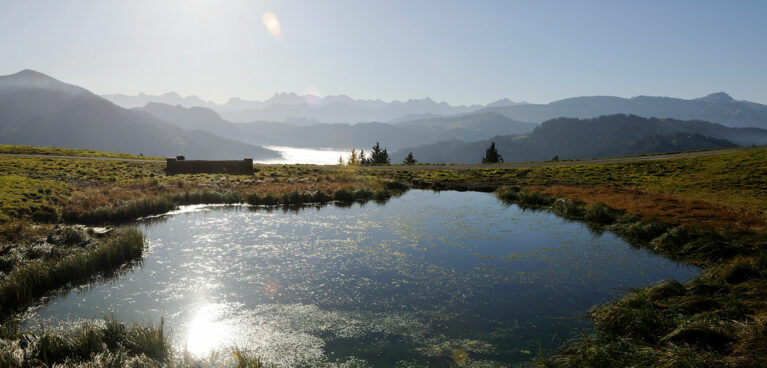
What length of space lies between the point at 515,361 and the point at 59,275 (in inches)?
881

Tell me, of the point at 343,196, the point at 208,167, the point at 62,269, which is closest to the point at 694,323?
the point at 62,269

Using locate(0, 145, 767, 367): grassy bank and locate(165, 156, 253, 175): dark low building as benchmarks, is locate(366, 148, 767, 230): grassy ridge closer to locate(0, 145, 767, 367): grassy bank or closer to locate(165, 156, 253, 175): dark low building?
locate(0, 145, 767, 367): grassy bank

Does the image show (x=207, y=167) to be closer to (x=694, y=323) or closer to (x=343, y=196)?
(x=343, y=196)

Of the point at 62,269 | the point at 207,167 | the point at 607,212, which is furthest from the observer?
the point at 207,167

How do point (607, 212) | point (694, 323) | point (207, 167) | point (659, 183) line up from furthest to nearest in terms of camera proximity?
point (207, 167), point (659, 183), point (607, 212), point (694, 323)

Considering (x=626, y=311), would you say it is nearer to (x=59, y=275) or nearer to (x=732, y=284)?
(x=732, y=284)

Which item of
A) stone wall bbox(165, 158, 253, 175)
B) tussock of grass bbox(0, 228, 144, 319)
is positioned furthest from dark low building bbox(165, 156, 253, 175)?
tussock of grass bbox(0, 228, 144, 319)

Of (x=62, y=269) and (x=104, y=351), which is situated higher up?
(x=62, y=269)

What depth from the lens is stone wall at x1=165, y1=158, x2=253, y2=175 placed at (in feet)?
195

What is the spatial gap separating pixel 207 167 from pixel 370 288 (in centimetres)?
5150

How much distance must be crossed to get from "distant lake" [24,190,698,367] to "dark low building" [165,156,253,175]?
2917 cm

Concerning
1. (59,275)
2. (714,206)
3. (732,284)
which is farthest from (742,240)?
(59,275)

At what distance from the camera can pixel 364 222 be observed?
3466 centimetres

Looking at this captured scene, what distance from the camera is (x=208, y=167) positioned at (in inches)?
2418
